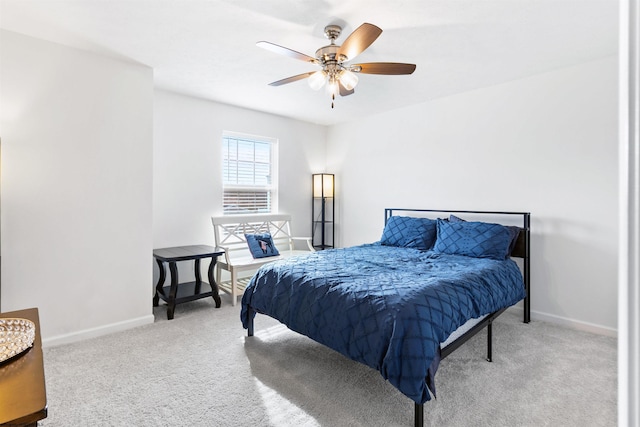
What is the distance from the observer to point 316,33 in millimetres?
2598

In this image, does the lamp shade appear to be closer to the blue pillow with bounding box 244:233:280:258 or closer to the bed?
the blue pillow with bounding box 244:233:280:258

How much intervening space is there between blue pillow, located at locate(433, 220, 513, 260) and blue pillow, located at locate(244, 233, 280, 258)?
1994 millimetres

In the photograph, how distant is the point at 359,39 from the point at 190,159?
282 centimetres

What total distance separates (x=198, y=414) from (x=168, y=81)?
326cm

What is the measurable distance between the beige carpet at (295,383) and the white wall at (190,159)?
144cm

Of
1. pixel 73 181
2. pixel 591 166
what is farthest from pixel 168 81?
pixel 591 166

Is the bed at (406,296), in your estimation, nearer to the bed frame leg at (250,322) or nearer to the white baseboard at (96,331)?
the bed frame leg at (250,322)

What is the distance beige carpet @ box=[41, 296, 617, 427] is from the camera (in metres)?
1.92

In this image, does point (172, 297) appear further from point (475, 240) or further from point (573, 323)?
point (573, 323)

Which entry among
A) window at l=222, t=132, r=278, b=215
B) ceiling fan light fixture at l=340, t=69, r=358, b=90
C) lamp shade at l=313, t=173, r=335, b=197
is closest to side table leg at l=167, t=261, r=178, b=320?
window at l=222, t=132, r=278, b=215

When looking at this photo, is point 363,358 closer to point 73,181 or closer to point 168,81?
point 73,181

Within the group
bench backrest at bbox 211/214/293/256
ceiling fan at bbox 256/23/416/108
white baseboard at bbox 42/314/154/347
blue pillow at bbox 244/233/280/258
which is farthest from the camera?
bench backrest at bbox 211/214/293/256

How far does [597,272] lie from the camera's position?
313 cm

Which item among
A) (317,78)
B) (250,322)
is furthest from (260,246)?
(317,78)
